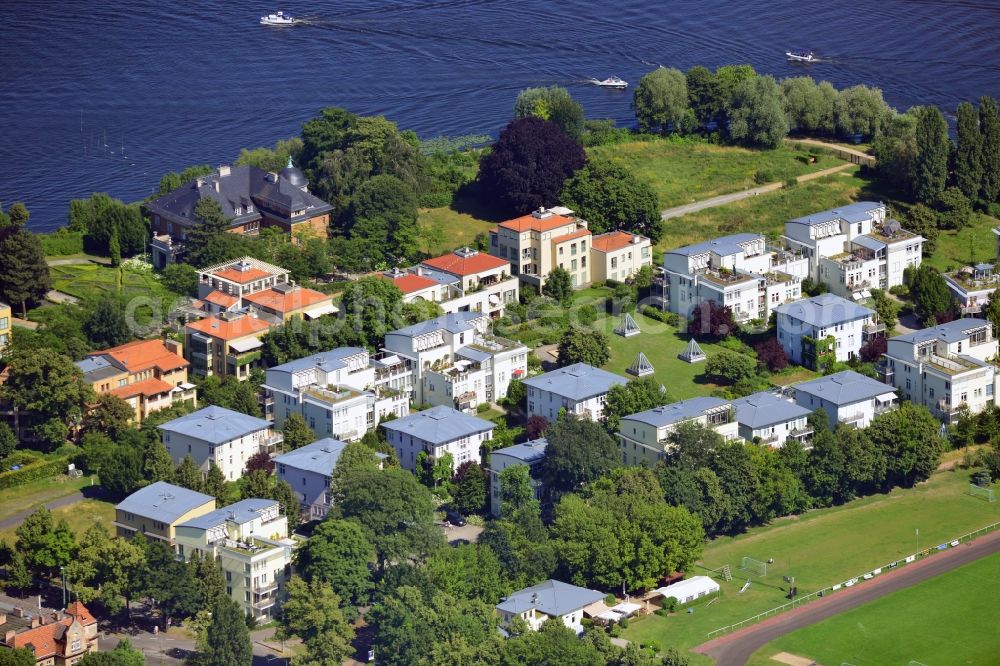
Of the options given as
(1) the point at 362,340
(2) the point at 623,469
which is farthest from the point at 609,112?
(2) the point at 623,469

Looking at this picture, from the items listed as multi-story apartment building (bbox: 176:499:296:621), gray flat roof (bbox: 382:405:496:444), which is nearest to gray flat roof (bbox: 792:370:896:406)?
gray flat roof (bbox: 382:405:496:444)

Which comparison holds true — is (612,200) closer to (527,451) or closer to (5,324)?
(527,451)

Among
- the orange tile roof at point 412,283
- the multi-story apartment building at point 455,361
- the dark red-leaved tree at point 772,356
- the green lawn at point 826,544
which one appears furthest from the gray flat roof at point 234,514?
the dark red-leaved tree at point 772,356

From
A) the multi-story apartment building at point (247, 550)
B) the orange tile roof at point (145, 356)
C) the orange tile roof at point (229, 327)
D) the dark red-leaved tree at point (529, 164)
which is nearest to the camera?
the multi-story apartment building at point (247, 550)

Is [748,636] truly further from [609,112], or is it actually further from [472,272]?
[609,112]

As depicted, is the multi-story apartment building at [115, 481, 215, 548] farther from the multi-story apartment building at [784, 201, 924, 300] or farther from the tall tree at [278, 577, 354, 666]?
the multi-story apartment building at [784, 201, 924, 300]

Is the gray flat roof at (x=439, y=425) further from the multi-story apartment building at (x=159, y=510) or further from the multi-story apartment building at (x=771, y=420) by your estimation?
the multi-story apartment building at (x=771, y=420)
